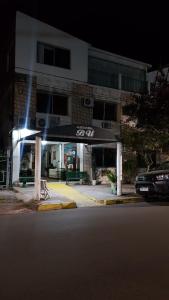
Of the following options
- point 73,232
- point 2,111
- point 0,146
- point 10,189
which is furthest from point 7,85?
point 73,232

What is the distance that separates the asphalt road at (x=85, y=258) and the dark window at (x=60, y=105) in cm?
1240

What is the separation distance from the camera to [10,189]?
1875 centimetres

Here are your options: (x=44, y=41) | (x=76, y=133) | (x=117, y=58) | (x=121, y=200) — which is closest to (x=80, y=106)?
(x=44, y=41)

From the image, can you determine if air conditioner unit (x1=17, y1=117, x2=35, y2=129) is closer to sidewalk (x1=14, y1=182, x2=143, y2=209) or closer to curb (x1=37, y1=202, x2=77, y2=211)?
sidewalk (x1=14, y1=182, x2=143, y2=209)

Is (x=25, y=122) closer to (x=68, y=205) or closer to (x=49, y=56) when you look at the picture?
(x=49, y=56)

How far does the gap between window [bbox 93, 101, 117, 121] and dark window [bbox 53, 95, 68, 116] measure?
2.29m

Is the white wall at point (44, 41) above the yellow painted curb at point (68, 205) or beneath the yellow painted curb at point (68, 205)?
above

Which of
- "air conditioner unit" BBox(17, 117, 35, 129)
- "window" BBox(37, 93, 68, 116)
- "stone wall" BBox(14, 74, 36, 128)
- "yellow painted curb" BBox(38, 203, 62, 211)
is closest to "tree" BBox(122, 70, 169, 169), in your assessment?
"window" BBox(37, 93, 68, 116)

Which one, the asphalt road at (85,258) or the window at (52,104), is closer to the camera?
the asphalt road at (85,258)

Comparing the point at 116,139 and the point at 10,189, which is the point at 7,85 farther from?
the point at 116,139

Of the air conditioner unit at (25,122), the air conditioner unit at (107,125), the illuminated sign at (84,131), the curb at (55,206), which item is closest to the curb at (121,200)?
the curb at (55,206)

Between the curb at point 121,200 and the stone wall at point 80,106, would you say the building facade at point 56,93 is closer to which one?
the stone wall at point 80,106

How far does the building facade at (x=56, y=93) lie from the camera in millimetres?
20422

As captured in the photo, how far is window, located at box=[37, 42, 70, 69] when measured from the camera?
2152 centimetres
